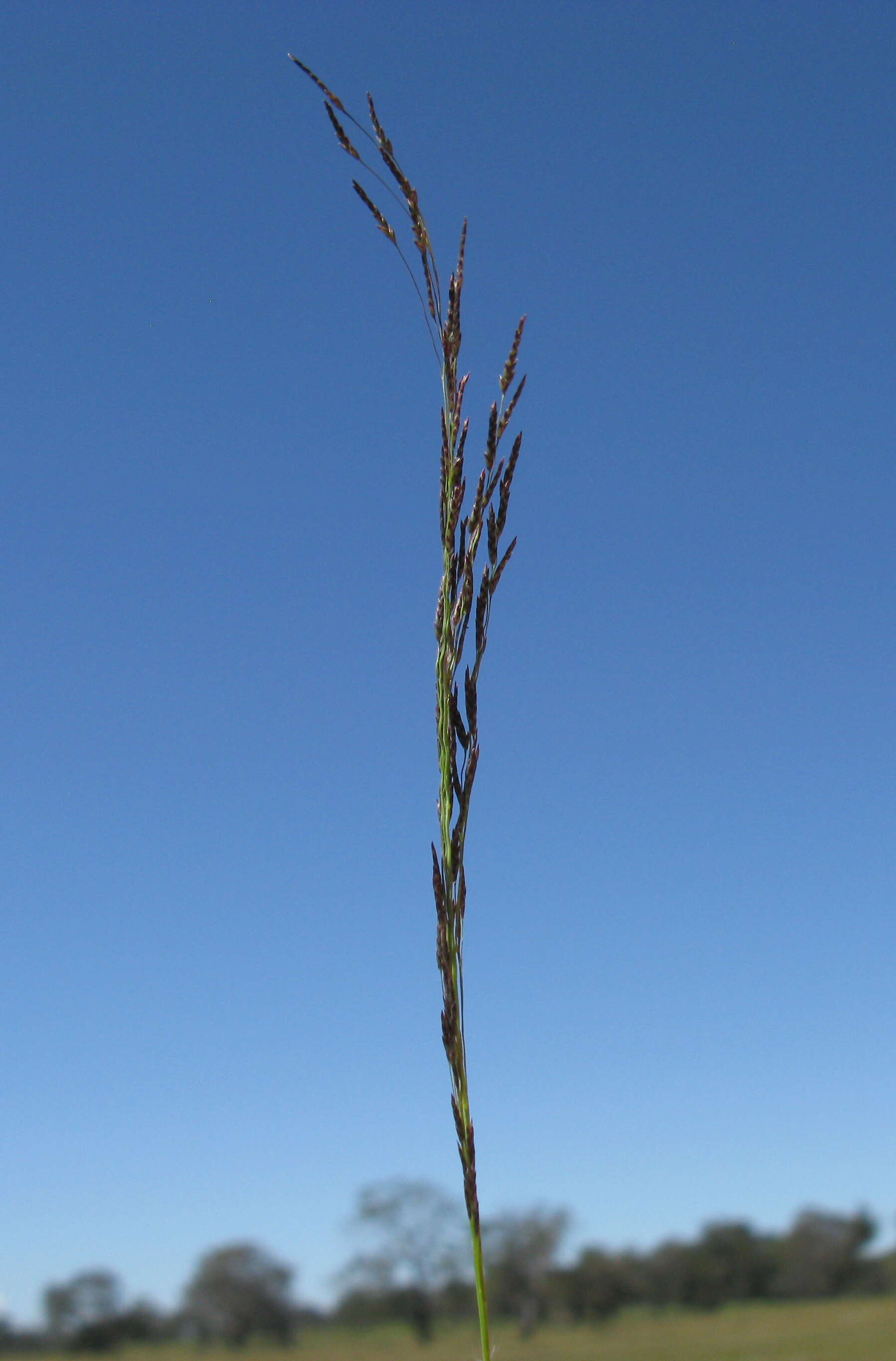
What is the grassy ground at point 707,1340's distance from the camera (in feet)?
251

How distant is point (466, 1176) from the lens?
4.07 ft

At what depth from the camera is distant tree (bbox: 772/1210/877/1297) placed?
6481 centimetres

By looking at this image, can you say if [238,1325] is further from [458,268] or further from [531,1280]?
[458,268]

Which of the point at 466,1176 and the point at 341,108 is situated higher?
the point at 341,108

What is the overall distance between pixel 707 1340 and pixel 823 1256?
957 inches

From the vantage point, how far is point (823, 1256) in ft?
217

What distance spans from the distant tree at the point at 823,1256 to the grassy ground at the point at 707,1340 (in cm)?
923

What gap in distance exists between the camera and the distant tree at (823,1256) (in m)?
64.8

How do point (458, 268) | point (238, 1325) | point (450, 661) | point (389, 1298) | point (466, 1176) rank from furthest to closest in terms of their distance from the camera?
point (389, 1298) → point (238, 1325) → point (458, 268) → point (450, 661) → point (466, 1176)

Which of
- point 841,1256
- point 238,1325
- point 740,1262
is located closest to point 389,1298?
point 238,1325

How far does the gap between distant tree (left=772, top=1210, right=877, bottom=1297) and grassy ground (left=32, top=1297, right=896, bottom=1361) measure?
9.23 meters

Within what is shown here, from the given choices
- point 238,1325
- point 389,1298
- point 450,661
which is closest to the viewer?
point 450,661

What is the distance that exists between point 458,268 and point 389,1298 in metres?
79.9

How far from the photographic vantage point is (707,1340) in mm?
83375
